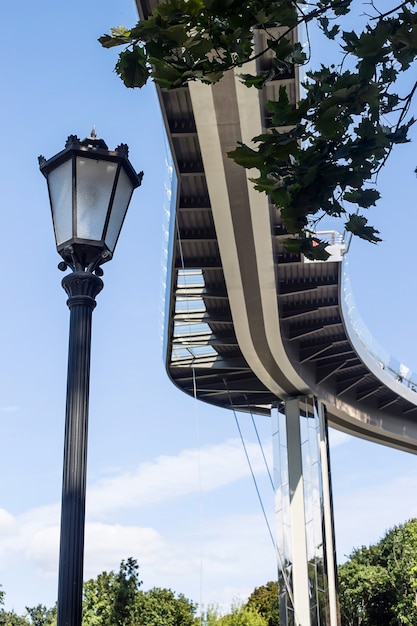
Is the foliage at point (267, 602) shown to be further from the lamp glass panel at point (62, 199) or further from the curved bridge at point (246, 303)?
the lamp glass panel at point (62, 199)

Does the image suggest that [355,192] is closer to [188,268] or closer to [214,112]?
[214,112]

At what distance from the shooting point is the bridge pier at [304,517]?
29.6 meters

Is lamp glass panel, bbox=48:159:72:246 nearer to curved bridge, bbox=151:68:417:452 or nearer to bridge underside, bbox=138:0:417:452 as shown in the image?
bridge underside, bbox=138:0:417:452

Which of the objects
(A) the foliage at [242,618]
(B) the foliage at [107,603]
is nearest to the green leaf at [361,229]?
(B) the foliage at [107,603]

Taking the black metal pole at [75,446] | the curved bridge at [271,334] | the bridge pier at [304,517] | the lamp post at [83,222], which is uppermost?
the curved bridge at [271,334]

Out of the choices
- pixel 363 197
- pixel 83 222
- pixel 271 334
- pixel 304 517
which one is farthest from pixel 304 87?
pixel 304 517

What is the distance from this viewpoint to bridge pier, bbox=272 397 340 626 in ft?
97.0

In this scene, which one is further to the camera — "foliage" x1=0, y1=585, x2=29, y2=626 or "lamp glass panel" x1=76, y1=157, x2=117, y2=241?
"foliage" x1=0, y1=585, x2=29, y2=626

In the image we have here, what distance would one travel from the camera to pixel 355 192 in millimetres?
3568

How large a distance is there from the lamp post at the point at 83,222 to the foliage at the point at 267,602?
60457mm

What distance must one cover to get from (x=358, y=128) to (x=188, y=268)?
19367mm

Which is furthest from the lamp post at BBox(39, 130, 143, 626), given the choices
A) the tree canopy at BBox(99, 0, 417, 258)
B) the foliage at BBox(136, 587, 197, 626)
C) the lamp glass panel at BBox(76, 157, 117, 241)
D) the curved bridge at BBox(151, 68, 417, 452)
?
Result: the foliage at BBox(136, 587, 197, 626)

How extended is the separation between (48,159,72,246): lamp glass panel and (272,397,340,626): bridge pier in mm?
26274

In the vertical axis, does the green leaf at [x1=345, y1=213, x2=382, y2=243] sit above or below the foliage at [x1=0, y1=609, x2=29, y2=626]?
below
